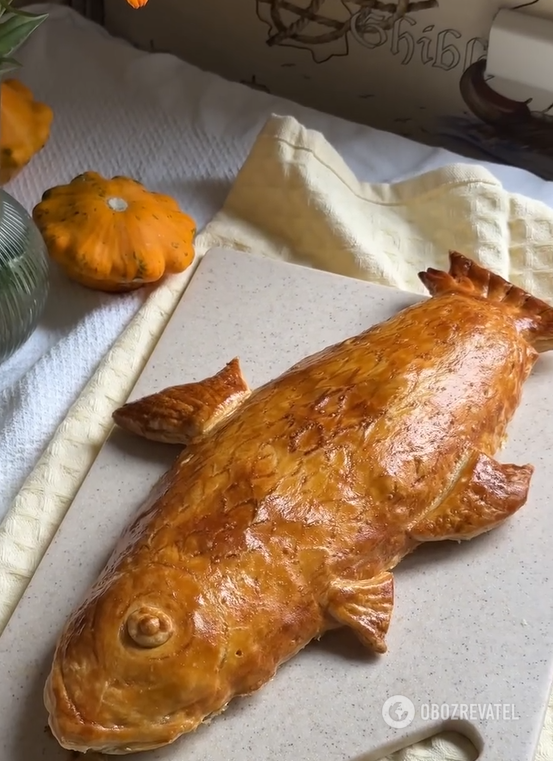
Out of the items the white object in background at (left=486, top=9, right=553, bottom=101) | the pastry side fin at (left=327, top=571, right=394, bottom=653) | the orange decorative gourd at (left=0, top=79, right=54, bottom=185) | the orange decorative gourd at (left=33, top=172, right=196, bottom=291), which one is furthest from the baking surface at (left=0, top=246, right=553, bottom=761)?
the white object in background at (left=486, top=9, right=553, bottom=101)

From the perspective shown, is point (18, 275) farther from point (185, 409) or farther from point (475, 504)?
point (475, 504)

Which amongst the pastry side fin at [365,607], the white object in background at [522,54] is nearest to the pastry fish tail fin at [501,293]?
the pastry side fin at [365,607]

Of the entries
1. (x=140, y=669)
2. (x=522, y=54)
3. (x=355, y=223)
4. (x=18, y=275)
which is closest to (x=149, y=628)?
(x=140, y=669)

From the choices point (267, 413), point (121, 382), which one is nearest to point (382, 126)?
point (121, 382)

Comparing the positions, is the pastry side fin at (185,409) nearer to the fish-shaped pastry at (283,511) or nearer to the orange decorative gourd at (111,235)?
the fish-shaped pastry at (283,511)

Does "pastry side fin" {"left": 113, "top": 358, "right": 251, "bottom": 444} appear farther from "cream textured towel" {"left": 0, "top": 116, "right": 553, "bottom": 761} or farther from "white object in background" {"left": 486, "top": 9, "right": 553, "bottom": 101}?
"white object in background" {"left": 486, "top": 9, "right": 553, "bottom": 101}

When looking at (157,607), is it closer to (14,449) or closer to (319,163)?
(14,449)
